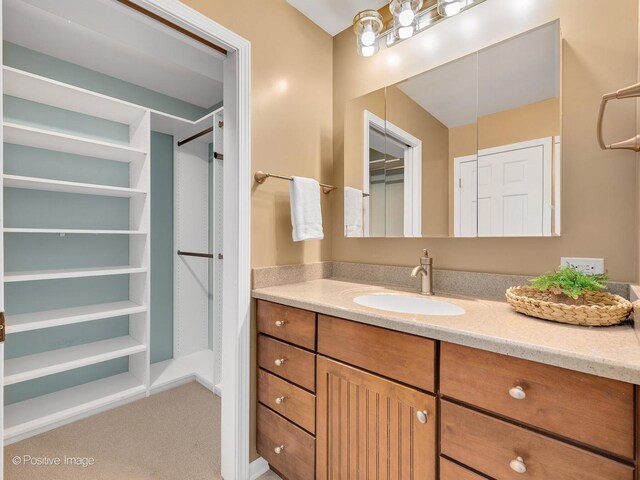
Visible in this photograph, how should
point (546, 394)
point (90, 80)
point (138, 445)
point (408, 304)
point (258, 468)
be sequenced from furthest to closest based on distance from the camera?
point (90, 80) → point (138, 445) → point (258, 468) → point (408, 304) → point (546, 394)

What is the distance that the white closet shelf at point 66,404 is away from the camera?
1826 millimetres

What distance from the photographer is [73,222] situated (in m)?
2.21

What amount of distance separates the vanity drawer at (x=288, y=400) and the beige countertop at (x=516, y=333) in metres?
0.37

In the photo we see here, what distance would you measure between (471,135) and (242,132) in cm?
105

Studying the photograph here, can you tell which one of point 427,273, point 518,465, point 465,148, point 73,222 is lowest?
point 518,465

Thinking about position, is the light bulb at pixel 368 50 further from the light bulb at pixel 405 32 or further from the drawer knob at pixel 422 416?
the drawer knob at pixel 422 416

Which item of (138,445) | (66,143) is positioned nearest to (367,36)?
(66,143)

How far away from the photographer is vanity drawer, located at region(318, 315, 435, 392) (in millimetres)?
A: 954

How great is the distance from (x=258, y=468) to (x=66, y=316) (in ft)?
4.98

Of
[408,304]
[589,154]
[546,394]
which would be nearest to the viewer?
[546,394]

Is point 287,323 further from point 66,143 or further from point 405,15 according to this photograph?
point 66,143

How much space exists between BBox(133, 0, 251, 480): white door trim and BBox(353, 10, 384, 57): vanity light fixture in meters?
0.62

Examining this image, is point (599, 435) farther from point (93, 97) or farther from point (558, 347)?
point (93, 97)

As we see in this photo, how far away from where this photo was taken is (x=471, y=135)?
1427mm
